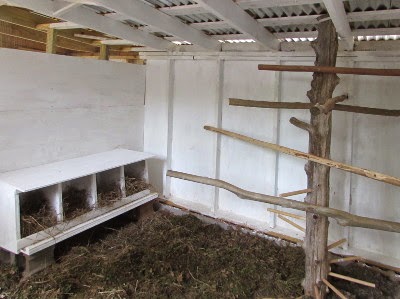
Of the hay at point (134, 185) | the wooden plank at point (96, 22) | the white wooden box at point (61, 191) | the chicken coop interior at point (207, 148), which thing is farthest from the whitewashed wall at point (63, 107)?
the wooden plank at point (96, 22)

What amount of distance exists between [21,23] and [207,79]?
5.91 feet

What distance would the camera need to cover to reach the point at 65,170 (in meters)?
2.87

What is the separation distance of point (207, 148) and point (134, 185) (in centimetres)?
85

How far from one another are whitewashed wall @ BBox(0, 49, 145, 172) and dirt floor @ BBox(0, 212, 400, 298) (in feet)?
2.89

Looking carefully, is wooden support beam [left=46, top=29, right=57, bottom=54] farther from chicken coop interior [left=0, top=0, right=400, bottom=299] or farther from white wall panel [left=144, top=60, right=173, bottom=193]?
white wall panel [left=144, top=60, right=173, bottom=193]

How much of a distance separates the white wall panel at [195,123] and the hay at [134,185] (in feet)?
1.63

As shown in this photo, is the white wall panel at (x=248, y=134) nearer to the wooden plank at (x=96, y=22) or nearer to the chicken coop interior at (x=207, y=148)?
the chicken coop interior at (x=207, y=148)

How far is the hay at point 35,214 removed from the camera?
2539 mm

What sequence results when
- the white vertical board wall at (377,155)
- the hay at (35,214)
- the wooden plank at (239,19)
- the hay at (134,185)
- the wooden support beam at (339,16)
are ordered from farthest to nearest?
the hay at (134,185) < the white vertical board wall at (377,155) < the hay at (35,214) < the wooden plank at (239,19) < the wooden support beam at (339,16)

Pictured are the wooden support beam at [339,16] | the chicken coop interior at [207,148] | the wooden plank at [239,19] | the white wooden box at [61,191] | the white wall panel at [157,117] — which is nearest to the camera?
the wooden support beam at [339,16]

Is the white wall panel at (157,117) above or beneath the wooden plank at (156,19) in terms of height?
beneath

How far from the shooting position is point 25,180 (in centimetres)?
254

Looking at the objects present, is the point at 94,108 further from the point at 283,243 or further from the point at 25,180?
the point at 283,243

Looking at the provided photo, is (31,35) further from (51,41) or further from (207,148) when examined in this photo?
(207,148)
